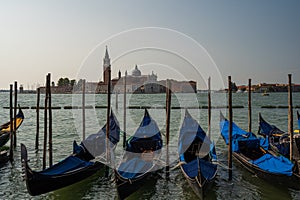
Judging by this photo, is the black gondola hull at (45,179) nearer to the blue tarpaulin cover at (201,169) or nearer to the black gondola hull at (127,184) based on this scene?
the black gondola hull at (127,184)

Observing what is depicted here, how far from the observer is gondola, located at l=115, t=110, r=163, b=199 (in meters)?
5.66

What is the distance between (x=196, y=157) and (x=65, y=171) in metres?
3.28

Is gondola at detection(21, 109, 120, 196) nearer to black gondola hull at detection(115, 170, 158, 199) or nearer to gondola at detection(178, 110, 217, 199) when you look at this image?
black gondola hull at detection(115, 170, 158, 199)

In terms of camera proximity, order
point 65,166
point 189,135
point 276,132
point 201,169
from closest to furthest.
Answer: point 201,169, point 65,166, point 189,135, point 276,132

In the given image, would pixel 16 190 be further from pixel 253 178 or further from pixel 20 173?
pixel 253 178

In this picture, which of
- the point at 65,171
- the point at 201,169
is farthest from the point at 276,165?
the point at 65,171

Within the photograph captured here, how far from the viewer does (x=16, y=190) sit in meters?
6.57

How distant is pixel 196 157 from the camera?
25.7 ft

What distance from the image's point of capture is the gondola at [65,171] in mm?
5309

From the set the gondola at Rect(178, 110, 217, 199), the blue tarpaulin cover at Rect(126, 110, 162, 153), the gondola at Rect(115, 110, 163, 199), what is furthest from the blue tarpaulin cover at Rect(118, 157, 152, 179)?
the blue tarpaulin cover at Rect(126, 110, 162, 153)

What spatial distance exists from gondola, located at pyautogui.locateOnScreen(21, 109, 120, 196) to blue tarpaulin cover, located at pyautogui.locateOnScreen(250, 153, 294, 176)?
3.63 metres

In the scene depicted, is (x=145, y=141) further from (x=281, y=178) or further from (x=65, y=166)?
(x=281, y=178)

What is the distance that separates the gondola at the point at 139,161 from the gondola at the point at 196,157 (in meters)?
0.71

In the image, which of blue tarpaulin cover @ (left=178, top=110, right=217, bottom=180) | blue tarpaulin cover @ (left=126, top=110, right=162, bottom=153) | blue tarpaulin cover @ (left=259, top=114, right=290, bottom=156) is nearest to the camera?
blue tarpaulin cover @ (left=178, top=110, right=217, bottom=180)
